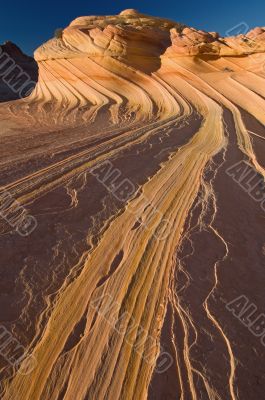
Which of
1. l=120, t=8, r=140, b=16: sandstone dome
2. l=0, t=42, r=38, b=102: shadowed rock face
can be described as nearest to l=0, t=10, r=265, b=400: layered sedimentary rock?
l=120, t=8, r=140, b=16: sandstone dome

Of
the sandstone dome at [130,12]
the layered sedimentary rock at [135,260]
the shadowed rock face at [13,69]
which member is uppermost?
the shadowed rock face at [13,69]

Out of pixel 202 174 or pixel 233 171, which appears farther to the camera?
pixel 233 171

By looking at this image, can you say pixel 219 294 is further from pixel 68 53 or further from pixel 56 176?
pixel 68 53

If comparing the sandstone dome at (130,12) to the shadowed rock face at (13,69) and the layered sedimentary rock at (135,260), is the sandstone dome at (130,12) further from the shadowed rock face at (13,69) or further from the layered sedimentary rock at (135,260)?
the layered sedimentary rock at (135,260)

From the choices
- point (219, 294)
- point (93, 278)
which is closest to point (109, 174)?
point (93, 278)

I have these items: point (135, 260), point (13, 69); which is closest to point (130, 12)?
point (13, 69)

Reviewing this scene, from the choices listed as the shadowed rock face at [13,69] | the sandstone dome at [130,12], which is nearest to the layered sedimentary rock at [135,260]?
the sandstone dome at [130,12]
